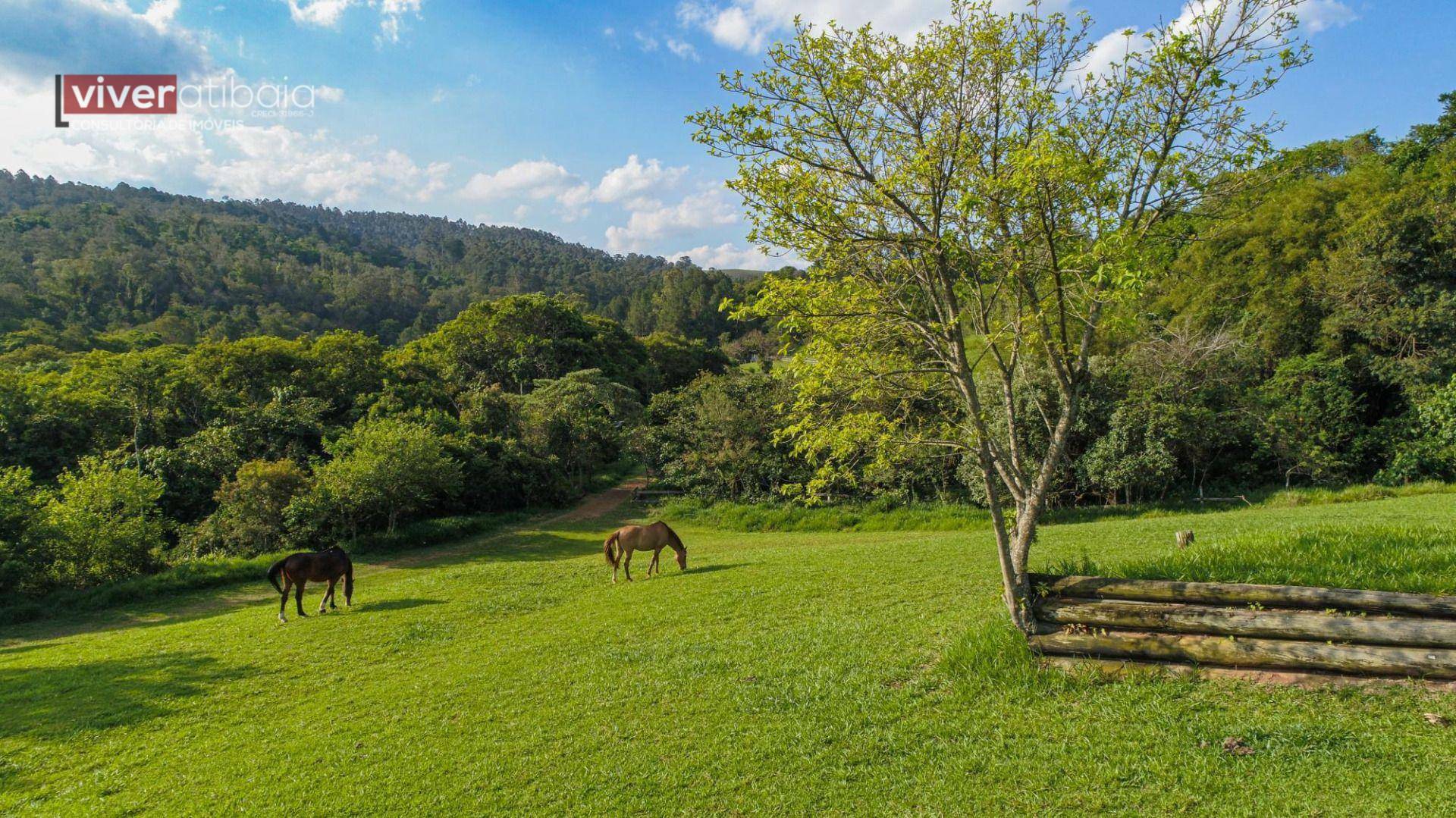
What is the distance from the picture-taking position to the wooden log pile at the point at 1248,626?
18.1 ft

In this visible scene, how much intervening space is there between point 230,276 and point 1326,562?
101m

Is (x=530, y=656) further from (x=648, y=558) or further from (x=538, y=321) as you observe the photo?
(x=538, y=321)

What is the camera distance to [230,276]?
78.1m

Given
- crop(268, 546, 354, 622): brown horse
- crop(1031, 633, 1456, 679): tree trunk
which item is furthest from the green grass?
crop(1031, 633, 1456, 679): tree trunk

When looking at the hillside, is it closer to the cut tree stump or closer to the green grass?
the green grass

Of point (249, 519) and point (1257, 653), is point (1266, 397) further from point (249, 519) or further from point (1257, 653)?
point (249, 519)

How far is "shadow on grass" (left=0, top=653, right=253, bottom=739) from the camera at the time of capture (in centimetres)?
806

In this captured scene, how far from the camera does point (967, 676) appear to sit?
6746 millimetres

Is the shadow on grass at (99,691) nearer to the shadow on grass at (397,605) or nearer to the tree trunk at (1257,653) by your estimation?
the shadow on grass at (397,605)

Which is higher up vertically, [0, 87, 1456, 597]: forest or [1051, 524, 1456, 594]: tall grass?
[0, 87, 1456, 597]: forest

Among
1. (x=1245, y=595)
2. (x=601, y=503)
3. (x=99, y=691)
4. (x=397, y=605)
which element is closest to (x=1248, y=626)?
(x=1245, y=595)

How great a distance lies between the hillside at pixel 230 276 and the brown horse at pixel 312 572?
1995 inches

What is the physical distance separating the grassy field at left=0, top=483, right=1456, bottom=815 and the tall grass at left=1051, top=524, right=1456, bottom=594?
0.05m

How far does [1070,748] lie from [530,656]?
7.19 meters
